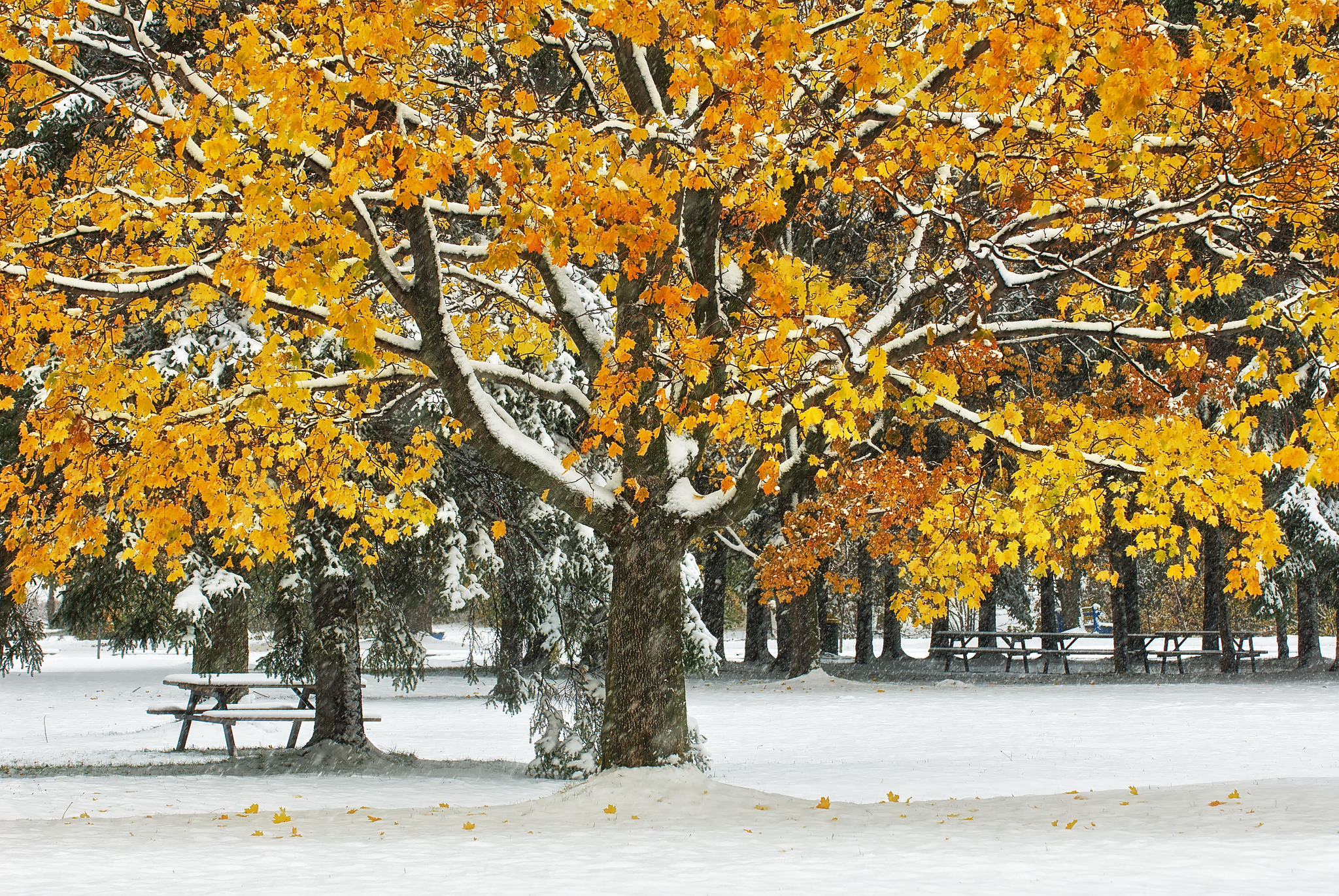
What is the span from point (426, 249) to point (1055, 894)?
5.05 metres

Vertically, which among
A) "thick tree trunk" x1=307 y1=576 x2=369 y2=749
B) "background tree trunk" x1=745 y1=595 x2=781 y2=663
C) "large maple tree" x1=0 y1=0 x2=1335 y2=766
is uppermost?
"large maple tree" x1=0 y1=0 x2=1335 y2=766

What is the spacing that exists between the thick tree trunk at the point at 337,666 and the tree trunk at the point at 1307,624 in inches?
789

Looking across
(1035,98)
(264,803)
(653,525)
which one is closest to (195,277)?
(653,525)

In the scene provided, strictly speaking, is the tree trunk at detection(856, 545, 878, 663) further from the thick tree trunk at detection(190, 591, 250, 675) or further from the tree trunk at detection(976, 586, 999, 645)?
the thick tree trunk at detection(190, 591, 250, 675)

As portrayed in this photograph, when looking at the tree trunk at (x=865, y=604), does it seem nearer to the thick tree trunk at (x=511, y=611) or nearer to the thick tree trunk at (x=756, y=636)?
the thick tree trunk at (x=756, y=636)

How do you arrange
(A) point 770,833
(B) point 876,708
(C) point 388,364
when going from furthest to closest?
(B) point 876,708, (C) point 388,364, (A) point 770,833

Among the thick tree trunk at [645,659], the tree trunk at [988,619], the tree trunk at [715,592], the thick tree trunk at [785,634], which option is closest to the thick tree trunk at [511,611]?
the thick tree trunk at [645,659]

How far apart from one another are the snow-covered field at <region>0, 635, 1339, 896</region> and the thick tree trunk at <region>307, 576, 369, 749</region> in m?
0.99

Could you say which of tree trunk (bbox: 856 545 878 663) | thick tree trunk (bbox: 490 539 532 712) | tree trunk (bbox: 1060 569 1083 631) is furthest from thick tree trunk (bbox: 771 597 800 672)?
tree trunk (bbox: 1060 569 1083 631)

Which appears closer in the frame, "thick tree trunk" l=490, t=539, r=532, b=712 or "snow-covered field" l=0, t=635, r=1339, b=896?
"snow-covered field" l=0, t=635, r=1339, b=896

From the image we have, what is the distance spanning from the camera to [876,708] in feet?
58.2

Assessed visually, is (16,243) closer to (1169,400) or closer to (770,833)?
(770,833)


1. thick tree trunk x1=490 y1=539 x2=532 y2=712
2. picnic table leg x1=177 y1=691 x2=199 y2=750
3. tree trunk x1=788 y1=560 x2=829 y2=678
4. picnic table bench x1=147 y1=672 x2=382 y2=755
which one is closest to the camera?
thick tree trunk x1=490 y1=539 x2=532 y2=712

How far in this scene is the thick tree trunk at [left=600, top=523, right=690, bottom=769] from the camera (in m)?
8.30
